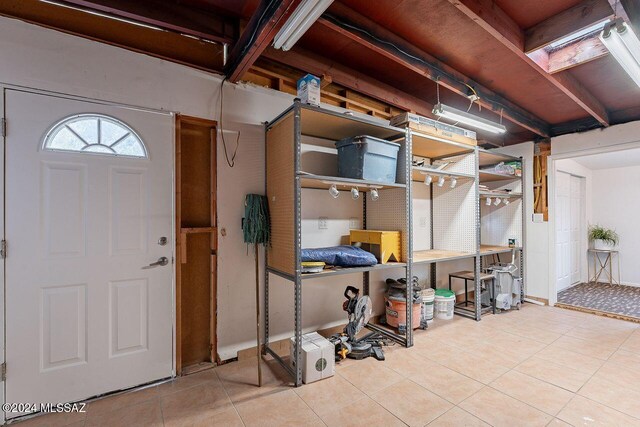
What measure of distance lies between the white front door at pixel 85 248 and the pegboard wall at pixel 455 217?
3.33 metres

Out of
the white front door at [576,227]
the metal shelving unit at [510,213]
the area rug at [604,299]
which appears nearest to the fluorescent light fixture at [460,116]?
the metal shelving unit at [510,213]

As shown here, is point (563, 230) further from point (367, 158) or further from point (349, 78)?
point (349, 78)

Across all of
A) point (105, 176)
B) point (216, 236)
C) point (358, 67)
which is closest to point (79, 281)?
point (105, 176)

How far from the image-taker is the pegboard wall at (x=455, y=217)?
370cm

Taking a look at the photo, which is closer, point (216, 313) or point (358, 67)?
point (216, 313)

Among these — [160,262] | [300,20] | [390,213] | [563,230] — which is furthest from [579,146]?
[160,262]

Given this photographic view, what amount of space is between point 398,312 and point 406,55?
2.49 m

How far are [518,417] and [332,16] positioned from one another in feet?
9.52

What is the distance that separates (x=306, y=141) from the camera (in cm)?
298

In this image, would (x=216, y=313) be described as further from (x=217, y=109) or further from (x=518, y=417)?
(x=518, y=417)

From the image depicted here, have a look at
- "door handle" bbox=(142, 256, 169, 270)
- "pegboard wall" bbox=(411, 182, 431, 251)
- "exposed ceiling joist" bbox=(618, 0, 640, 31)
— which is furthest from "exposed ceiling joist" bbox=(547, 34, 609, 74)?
"door handle" bbox=(142, 256, 169, 270)

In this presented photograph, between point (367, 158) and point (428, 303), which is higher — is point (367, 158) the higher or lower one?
the higher one

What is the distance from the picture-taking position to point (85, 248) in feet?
6.64

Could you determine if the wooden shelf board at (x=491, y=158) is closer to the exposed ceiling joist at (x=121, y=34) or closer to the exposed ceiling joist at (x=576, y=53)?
the exposed ceiling joist at (x=576, y=53)
